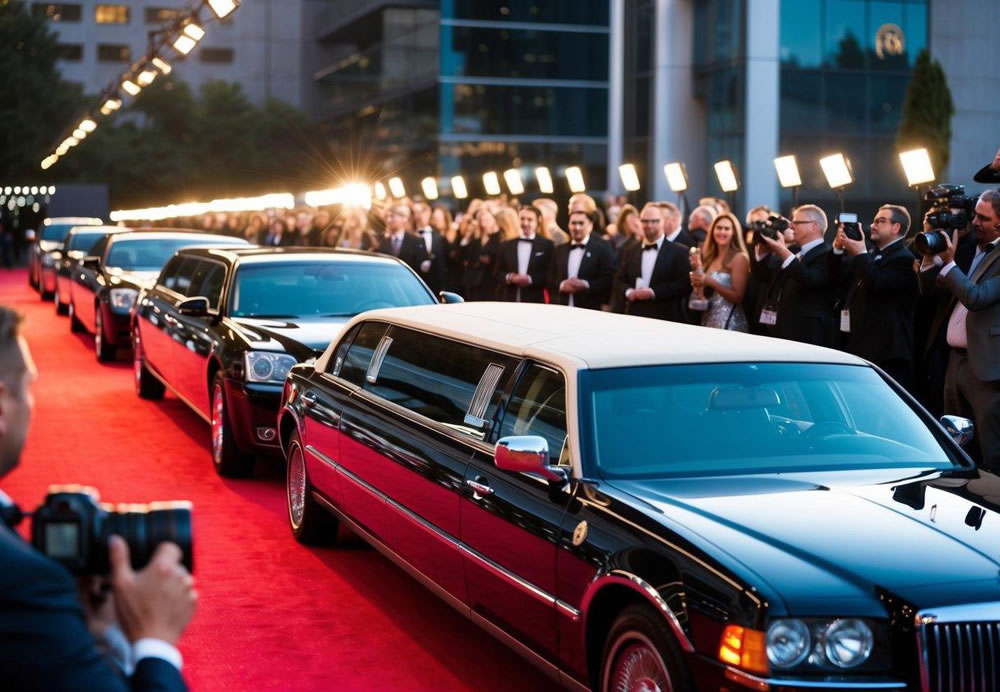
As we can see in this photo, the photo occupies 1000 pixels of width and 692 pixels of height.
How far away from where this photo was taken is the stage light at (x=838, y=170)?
11.2 m

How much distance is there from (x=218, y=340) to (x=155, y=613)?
852 centimetres

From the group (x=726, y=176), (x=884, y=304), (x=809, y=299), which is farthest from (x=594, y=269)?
(x=884, y=304)

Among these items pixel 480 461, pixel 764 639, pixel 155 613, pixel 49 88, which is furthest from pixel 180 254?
pixel 49 88

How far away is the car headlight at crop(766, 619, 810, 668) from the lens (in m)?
4.08

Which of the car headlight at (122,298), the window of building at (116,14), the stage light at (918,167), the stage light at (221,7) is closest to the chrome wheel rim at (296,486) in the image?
the stage light at (918,167)

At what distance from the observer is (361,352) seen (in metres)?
7.67

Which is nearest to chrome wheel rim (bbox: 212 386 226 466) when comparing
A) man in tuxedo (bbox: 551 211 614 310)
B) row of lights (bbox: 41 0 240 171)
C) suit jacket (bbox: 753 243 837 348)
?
suit jacket (bbox: 753 243 837 348)

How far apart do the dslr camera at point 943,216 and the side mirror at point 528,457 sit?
384cm

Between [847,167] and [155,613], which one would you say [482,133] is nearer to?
[847,167]

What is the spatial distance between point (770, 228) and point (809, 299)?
668 mm

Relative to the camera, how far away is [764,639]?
4.07m

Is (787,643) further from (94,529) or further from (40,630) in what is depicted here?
(40,630)

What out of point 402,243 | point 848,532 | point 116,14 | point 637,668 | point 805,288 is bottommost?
point 637,668

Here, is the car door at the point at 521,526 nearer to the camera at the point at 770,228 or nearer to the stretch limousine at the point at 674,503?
Answer: the stretch limousine at the point at 674,503
